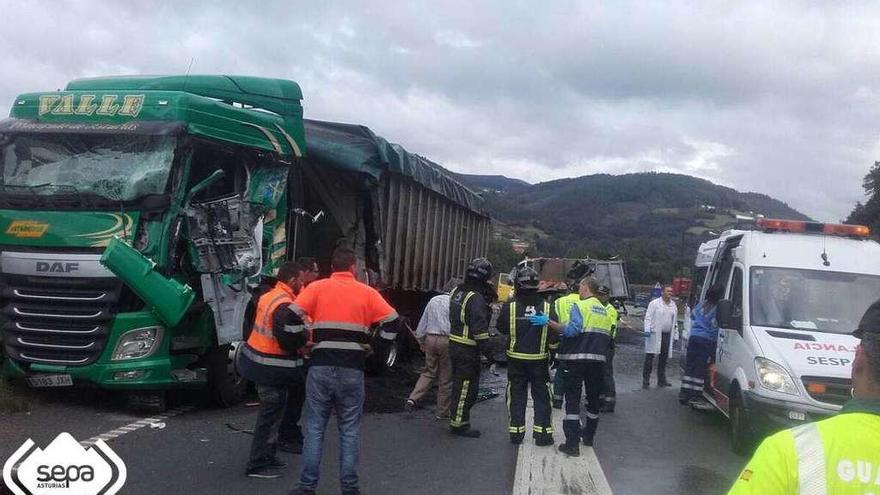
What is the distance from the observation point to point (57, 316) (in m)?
8.15

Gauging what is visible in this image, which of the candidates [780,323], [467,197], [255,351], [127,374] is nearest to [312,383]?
[255,351]

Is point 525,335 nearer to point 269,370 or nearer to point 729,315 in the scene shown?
point 729,315

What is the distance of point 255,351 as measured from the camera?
21.4ft

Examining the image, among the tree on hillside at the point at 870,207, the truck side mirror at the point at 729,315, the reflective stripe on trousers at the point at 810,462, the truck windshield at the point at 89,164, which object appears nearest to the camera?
the reflective stripe on trousers at the point at 810,462

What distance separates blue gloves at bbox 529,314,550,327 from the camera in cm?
778

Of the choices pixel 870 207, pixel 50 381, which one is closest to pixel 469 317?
pixel 50 381

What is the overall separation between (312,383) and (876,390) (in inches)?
165

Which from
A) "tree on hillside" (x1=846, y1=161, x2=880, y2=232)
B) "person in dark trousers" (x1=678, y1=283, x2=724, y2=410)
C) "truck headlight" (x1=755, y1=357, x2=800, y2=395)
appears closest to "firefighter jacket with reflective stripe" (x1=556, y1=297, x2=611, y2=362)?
"truck headlight" (x1=755, y1=357, x2=800, y2=395)

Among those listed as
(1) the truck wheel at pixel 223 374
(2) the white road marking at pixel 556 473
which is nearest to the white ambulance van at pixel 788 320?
(2) the white road marking at pixel 556 473

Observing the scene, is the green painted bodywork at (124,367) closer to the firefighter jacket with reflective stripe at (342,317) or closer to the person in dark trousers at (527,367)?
the firefighter jacket with reflective stripe at (342,317)

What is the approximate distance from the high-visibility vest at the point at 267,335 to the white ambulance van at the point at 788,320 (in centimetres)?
430

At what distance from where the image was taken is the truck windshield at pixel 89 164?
8320 millimetres

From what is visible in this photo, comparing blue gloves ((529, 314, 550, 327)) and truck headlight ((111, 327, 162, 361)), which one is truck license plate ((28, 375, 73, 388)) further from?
blue gloves ((529, 314, 550, 327))

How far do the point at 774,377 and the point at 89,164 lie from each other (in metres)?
6.84
